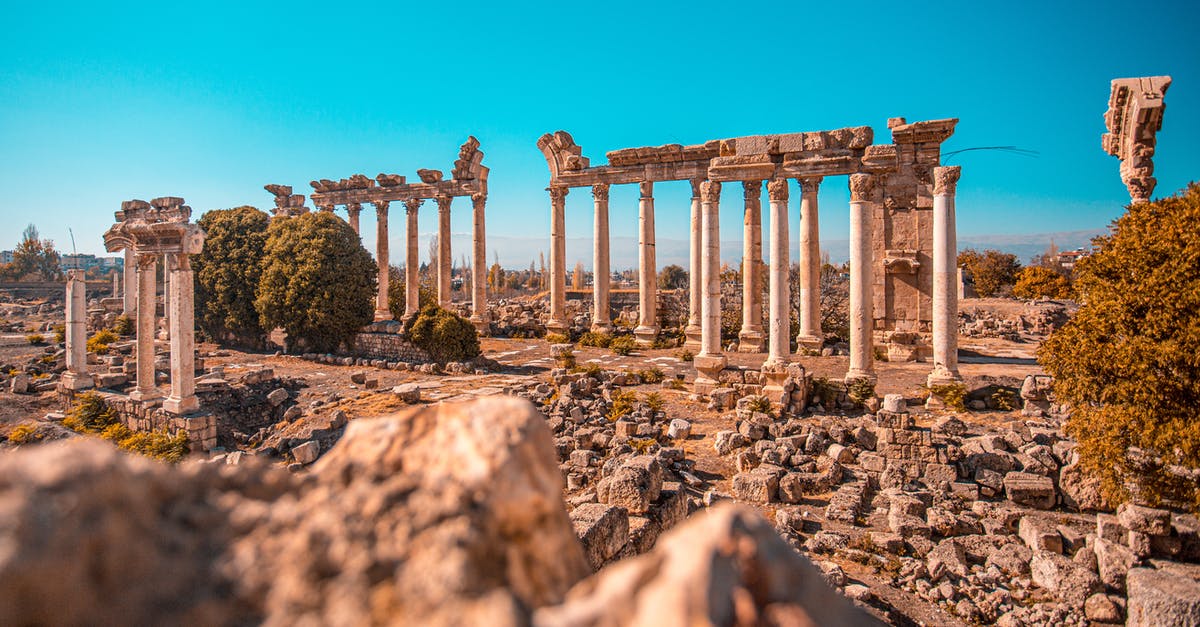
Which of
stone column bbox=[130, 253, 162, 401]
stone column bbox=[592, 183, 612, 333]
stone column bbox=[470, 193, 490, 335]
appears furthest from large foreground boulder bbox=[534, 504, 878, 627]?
stone column bbox=[470, 193, 490, 335]

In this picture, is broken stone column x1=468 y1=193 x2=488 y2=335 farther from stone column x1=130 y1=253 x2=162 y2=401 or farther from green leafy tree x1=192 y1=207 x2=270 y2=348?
stone column x1=130 y1=253 x2=162 y2=401

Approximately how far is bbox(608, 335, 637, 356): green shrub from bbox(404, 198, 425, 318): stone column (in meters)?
10.4

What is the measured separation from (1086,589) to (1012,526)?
1883 mm

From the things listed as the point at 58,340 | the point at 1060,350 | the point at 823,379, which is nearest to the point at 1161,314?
the point at 1060,350

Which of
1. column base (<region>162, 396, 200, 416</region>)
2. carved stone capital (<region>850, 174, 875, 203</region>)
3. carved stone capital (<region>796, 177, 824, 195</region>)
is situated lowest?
column base (<region>162, 396, 200, 416</region>)

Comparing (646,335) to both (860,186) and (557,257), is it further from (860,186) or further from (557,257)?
(860,186)

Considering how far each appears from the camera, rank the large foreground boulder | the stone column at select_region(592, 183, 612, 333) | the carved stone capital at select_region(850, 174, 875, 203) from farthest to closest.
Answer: the stone column at select_region(592, 183, 612, 333) → the carved stone capital at select_region(850, 174, 875, 203) → the large foreground boulder

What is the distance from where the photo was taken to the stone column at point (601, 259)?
1080 inches

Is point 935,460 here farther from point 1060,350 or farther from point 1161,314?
point 1161,314

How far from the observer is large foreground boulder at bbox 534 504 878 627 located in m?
1.66

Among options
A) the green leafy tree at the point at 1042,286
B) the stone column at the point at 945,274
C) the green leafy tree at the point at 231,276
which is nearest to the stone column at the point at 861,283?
the stone column at the point at 945,274

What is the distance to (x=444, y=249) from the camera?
31594 mm

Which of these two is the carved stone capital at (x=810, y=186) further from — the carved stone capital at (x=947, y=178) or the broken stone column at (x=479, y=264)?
the broken stone column at (x=479, y=264)

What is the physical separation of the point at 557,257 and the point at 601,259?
238cm
